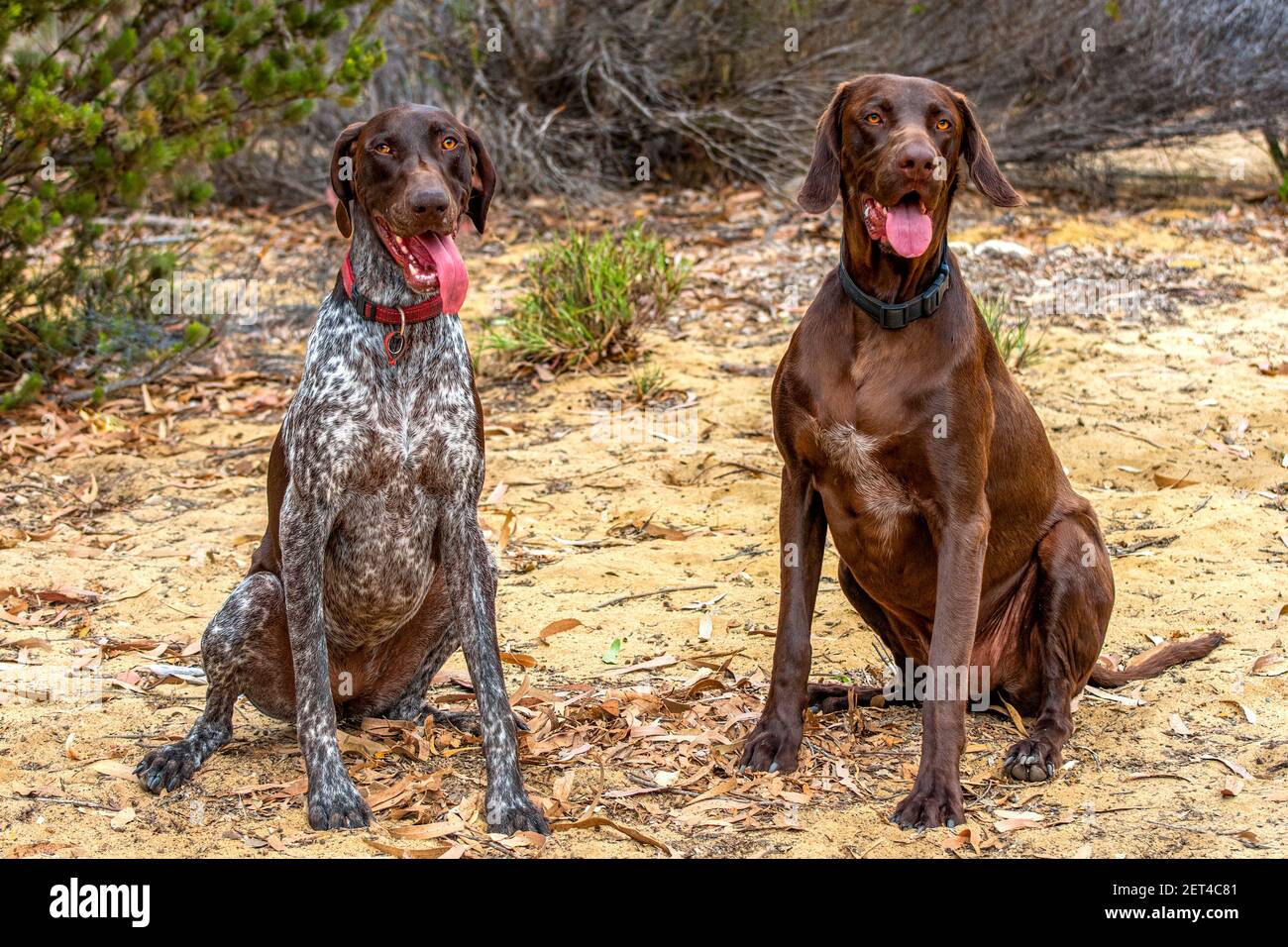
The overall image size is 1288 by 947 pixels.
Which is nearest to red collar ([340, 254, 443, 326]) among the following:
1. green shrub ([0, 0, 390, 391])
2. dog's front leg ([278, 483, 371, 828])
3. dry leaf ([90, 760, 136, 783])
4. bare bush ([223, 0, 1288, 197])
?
dog's front leg ([278, 483, 371, 828])

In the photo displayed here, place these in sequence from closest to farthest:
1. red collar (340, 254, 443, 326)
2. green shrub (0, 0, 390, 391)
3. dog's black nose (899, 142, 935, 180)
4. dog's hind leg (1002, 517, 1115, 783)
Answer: dog's black nose (899, 142, 935, 180) → red collar (340, 254, 443, 326) → dog's hind leg (1002, 517, 1115, 783) → green shrub (0, 0, 390, 391)

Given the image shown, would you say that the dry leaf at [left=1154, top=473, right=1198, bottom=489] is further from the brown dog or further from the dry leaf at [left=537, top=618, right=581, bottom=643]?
the dry leaf at [left=537, top=618, right=581, bottom=643]

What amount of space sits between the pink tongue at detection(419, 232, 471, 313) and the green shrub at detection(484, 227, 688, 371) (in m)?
3.83

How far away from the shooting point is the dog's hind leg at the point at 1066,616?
424cm

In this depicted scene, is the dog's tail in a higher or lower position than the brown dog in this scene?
lower

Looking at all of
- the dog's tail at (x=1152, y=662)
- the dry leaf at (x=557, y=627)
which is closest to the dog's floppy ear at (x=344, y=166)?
the dry leaf at (x=557, y=627)

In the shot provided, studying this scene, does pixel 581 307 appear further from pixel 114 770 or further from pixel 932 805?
pixel 932 805

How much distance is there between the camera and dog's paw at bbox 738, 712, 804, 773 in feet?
13.3

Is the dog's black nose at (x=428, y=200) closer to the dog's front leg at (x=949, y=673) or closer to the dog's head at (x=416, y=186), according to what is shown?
the dog's head at (x=416, y=186)

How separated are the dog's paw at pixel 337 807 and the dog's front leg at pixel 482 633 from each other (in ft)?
1.11

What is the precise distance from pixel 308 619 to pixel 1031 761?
2041mm

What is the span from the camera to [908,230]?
3748 millimetres

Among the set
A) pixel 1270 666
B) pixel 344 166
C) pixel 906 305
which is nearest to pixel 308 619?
pixel 344 166

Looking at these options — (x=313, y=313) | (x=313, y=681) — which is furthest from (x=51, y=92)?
(x=313, y=681)
